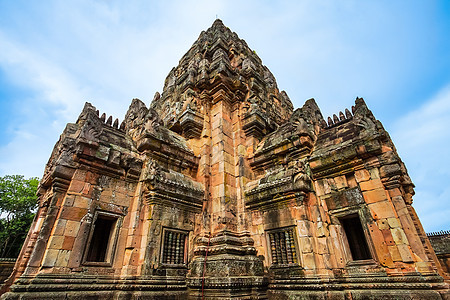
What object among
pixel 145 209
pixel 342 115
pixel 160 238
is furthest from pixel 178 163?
pixel 342 115

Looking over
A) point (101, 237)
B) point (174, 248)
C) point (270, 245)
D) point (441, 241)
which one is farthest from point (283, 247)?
point (441, 241)

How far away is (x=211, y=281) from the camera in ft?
19.6

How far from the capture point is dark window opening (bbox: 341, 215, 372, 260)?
6.59m

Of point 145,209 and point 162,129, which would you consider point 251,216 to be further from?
point 162,129

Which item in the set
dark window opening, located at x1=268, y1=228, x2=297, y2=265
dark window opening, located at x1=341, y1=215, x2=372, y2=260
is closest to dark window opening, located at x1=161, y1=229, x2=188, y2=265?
dark window opening, located at x1=268, y1=228, x2=297, y2=265

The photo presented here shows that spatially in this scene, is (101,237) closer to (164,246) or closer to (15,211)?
(164,246)

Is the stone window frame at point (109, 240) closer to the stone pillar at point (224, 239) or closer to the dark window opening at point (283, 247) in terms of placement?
the stone pillar at point (224, 239)

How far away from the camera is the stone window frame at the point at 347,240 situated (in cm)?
571

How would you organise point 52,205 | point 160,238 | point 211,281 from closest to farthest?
point 52,205 < point 211,281 < point 160,238

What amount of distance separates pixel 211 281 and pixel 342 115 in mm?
6834

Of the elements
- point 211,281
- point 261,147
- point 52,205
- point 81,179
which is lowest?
point 211,281

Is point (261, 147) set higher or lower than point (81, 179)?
higher

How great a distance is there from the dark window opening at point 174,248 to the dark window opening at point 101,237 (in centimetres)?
156

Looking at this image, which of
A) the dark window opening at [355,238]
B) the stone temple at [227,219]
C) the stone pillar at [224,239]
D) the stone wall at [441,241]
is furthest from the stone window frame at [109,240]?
the stone wall at [441,241]
